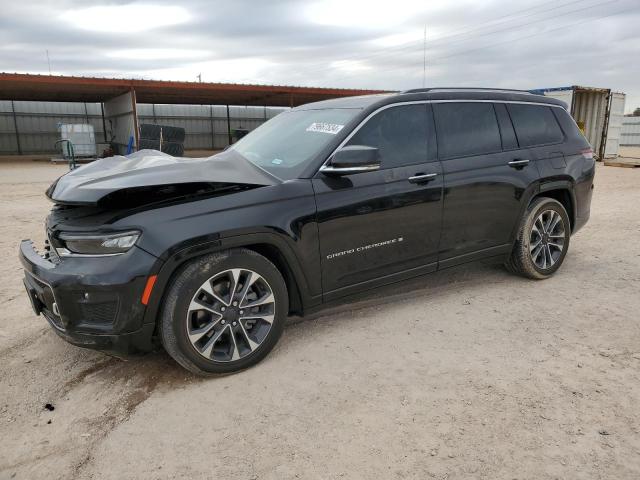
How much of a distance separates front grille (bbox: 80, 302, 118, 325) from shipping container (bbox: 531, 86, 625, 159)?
2134cm

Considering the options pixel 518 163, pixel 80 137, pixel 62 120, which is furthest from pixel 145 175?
pixel 62 120

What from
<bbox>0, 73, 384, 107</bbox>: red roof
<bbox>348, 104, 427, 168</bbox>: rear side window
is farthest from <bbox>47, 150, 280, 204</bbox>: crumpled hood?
<bbox>0, 73, 384, 107</bbox>: red roof

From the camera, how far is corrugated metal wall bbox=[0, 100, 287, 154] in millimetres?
32125

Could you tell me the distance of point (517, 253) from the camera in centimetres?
463

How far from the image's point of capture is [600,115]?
2077 cm

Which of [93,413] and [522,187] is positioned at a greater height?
[522,187]

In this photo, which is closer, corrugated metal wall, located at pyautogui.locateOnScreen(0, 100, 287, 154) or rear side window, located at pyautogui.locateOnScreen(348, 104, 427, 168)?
rear side window, located at pyautogui.locateOnScreen(348, 104, 427, 168)

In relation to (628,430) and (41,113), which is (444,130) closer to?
(628,430)

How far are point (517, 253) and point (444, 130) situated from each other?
4.84 ft

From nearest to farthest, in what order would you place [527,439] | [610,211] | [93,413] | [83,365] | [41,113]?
1. [527,439]
2. [93,413]
3. [83,365]
4. [610,211]
5. [41,113]

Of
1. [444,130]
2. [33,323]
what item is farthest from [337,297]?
[33,323]

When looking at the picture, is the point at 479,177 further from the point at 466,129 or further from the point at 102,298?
the point at 102,298

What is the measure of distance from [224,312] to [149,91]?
2642 cm

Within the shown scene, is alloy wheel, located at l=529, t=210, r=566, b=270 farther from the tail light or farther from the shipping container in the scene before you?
the shipping container
